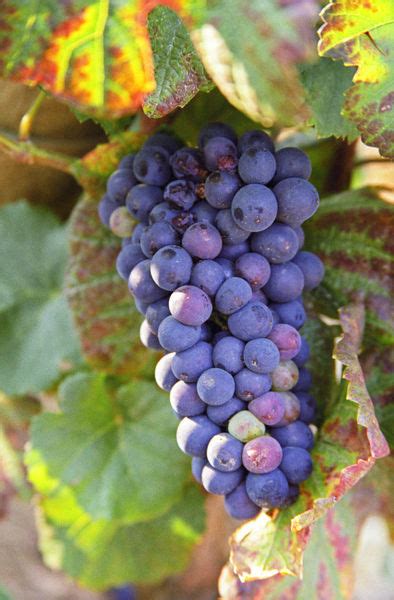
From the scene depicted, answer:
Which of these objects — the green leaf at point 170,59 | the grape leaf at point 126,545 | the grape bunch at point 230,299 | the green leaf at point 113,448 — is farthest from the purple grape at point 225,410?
the grape leaf at point 126,545

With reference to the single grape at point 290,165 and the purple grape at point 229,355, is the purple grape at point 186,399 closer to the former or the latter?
the purple grape at point 229,355

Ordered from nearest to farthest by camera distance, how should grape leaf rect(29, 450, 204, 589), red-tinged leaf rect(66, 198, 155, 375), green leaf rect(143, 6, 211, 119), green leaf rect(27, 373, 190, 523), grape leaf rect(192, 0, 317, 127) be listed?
1. grape leaf rect(192, 0, 317, 127)
2. green leaf rect(143, 6, 211, 119)
3. red-tinged leaf rect(66, 198, 155, 375)
4. green leaf rect(27, 373, 190, 523)
5. grape leaf rect(29, 450, 204, 589)

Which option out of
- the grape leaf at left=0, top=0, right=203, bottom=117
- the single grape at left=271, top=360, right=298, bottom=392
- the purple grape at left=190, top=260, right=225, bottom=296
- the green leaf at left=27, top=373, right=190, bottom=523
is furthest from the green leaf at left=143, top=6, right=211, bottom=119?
the green leaf at left=27, top=373, right=190, bottom=523

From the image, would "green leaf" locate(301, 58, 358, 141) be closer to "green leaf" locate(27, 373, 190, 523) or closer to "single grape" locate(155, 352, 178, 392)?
"single grape" locate(155, 352, 178, 392)

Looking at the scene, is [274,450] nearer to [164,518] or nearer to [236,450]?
[236,450]

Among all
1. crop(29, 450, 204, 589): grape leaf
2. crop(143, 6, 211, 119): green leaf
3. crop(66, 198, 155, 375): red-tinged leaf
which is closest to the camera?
crop(143, 6, 211, 119): green leaf

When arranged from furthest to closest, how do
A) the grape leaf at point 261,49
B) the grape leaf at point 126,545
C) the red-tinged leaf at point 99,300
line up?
the grape leaf at point 126,545 → the red-tinged leaf at point 99,300 → the grape leaf at point 261,49

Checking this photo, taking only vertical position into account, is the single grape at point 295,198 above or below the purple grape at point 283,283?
above

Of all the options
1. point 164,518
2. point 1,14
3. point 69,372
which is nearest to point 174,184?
point 1,14
